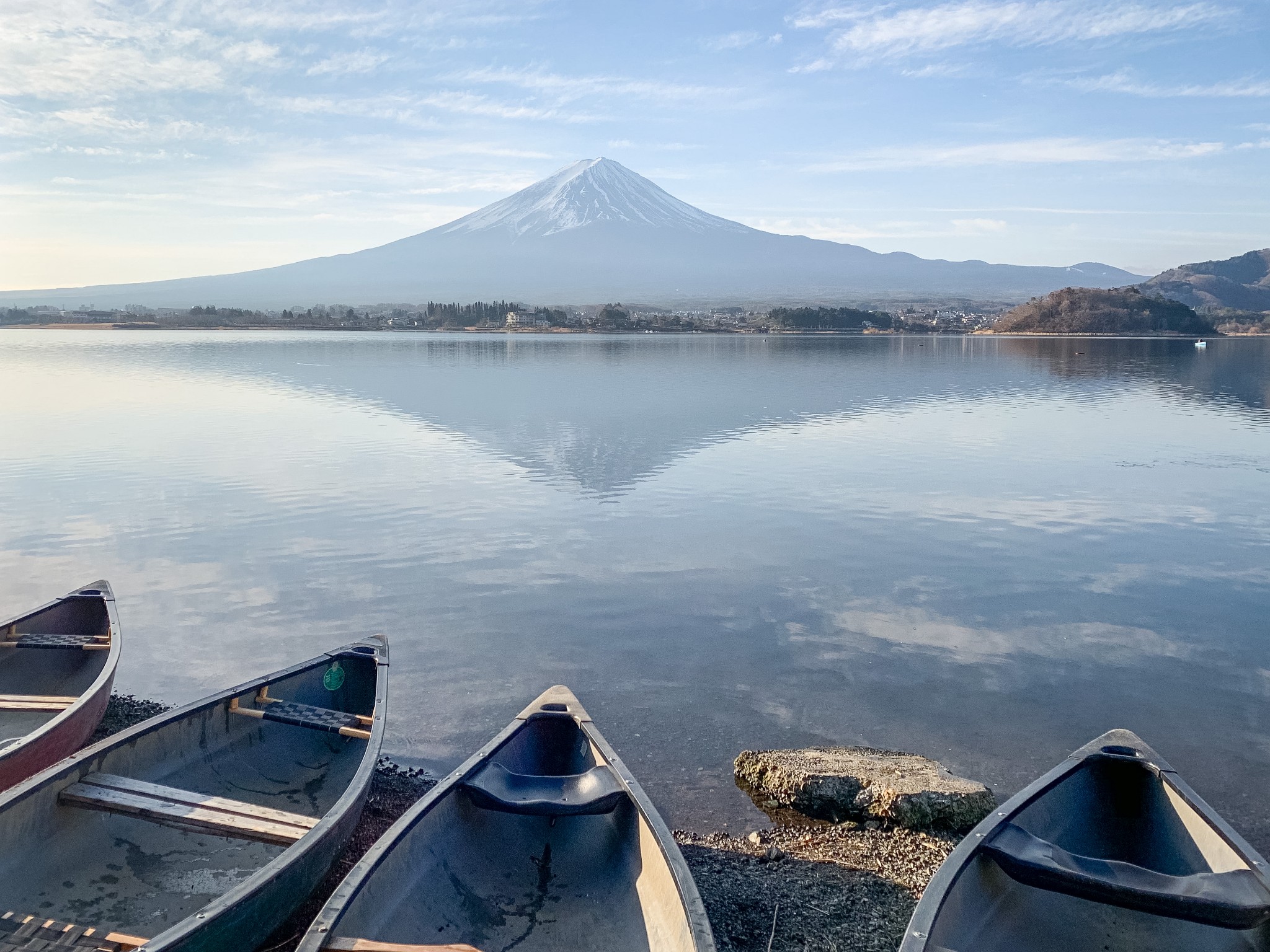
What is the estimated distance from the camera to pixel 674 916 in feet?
16.1

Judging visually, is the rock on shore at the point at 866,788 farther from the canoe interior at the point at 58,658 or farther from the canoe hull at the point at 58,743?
the canoe interior at the point at 58,658

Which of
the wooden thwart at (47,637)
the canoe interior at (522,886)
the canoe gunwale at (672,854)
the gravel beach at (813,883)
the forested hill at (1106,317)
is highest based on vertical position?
the forested hill at (1106,317)

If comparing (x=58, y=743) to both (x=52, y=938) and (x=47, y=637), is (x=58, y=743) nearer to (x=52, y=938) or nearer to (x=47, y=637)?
(x=47, y=637)

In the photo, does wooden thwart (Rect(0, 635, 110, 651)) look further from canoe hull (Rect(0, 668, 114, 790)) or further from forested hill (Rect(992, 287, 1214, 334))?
forested hill (Rect(992, 287, 1214, 334))

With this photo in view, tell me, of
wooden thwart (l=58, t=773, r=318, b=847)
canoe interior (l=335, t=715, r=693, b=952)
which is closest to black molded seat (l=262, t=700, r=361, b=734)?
wooden thwart (l=58, t=773, r=318, b=847)

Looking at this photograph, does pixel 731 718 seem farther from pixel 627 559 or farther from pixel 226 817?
pixel 627 559

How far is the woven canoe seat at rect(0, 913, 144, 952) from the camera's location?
4812 millimetres

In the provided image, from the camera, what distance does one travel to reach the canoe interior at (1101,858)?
5.02 metres

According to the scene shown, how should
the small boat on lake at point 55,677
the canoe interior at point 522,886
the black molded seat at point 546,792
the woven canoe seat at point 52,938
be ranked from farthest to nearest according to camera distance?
the small boat on lake at point 55,677, the black molded seat at point 546,792, the canoe interior at point 522,886, the woven canoe seat at point 52,938

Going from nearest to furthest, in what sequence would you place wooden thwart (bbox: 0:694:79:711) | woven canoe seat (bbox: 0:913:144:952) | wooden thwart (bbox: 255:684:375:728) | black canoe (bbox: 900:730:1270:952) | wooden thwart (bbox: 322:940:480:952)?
wooden thwart (bbox: 322:940:480:952) → woven canoe seat (bbox: 0:913:144:952) → black canoe (bbox: 900:730:1270:952) → wooden thwart (bbox: 255:684:375:728) → wooden thwart (bbox: 0:694:79:711)

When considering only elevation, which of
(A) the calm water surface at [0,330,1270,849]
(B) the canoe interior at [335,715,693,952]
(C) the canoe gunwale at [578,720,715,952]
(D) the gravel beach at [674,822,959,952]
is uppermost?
(C) the canoe gunwale at [578,720,715,952]

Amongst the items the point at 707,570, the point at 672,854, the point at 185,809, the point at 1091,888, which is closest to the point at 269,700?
the point at 185,809

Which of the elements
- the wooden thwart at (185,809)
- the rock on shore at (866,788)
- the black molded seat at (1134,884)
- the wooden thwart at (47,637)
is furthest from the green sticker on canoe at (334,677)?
the black molded seat at (1134,884)

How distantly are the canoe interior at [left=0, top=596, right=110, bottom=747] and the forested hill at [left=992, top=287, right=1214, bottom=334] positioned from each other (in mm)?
168641
